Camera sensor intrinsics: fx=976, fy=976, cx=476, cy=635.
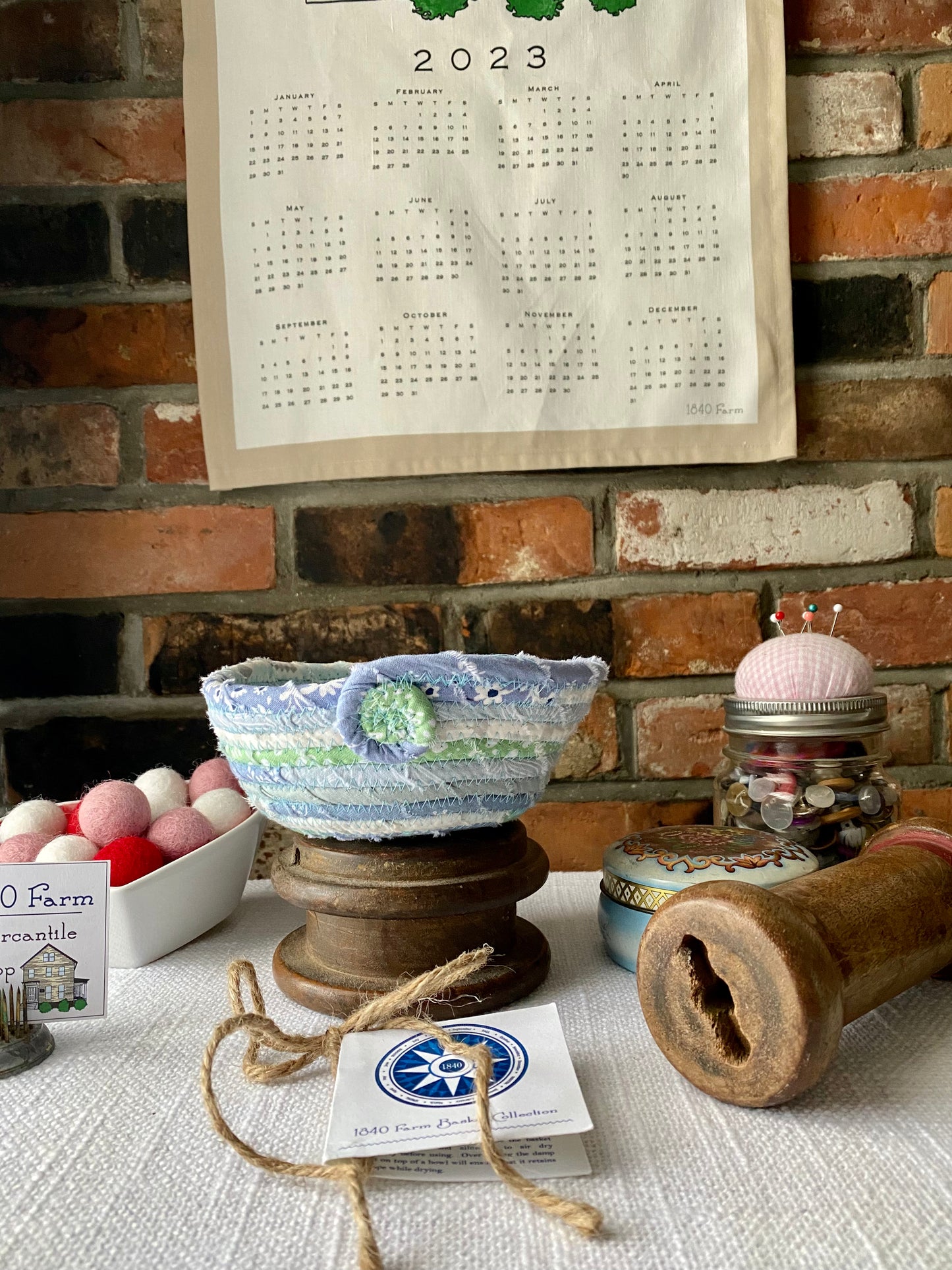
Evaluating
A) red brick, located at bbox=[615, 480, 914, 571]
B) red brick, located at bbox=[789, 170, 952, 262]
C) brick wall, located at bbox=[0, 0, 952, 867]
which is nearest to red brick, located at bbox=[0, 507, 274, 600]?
brick wall, located at bbox=[0, 0, 952, 867]

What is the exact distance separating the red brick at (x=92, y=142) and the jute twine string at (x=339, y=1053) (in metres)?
0.70

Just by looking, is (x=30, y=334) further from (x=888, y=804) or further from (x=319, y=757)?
(x=888, y=804)

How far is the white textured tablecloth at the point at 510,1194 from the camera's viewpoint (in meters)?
0.35

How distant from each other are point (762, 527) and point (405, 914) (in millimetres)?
514

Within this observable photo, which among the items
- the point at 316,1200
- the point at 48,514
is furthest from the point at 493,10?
the point at 316,1200

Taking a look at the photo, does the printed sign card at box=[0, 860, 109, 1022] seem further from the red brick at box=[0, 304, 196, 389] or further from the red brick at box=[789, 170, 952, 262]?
the red brick at box=[789, 170, 952, 262]

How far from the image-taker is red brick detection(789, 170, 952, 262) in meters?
0.86

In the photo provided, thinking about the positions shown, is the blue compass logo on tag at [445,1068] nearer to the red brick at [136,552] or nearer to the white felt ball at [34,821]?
the white felt ball at [34,821]

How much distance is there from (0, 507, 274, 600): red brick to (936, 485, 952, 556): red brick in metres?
0.60

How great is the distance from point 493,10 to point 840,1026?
83 centimetres

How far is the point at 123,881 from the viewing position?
0.63m

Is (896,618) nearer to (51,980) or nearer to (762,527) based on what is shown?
(762,527)

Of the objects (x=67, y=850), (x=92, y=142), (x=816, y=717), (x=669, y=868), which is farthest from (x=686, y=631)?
(x=92, y=142)

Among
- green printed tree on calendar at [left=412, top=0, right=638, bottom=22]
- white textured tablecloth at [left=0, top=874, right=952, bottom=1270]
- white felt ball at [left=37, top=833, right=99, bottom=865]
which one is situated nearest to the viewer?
white textured tablecloth at [left=0, top=874, right=952, bottom=1270]
